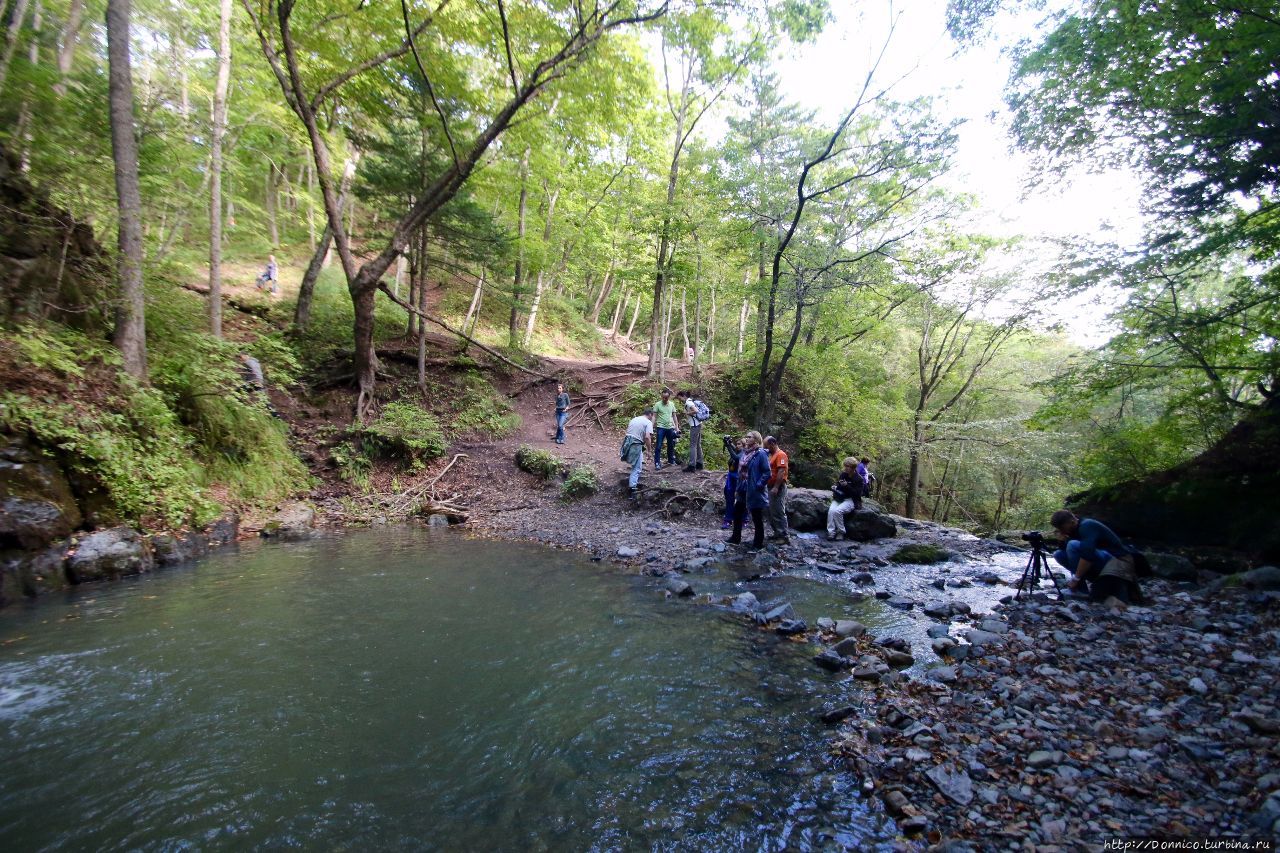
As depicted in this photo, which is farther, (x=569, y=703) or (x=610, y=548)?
(x=610, y=548)

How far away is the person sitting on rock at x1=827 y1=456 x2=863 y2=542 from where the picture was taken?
36.9 feet

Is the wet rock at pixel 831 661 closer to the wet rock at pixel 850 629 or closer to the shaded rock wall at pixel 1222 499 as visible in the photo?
the wet rock at pixel 850 629

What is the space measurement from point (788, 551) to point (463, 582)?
19.8 feet

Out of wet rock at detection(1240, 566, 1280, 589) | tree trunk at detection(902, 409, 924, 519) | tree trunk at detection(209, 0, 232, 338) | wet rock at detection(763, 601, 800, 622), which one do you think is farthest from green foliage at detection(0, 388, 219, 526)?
tree trunk at detection(902, 409, 924, 519)

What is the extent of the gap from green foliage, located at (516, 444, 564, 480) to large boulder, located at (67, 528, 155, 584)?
25.7 ft

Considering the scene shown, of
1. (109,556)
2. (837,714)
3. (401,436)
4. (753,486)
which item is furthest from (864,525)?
(109,556)

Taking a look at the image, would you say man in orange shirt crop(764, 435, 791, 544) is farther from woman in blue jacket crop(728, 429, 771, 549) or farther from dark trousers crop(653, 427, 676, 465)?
dark trousers crop(653, 427, 676, 465)

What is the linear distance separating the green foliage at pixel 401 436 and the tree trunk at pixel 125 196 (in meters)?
5.06

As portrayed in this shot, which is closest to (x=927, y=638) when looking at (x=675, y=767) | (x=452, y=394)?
(x=675, y=767)

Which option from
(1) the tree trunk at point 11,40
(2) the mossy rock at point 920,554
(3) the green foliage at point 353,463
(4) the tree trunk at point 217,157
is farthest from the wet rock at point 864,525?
(1) the tree trunk at point 11,40

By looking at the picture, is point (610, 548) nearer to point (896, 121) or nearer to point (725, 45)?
point (896, 121)

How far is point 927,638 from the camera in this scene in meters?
5.83

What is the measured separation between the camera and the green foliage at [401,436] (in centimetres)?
1313

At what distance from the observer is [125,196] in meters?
8.00
